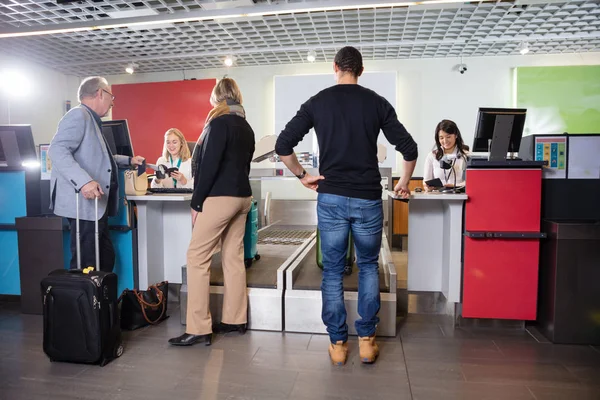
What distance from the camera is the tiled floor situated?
2004 mm

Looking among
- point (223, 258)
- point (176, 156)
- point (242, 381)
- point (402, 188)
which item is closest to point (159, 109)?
point (176, 156)

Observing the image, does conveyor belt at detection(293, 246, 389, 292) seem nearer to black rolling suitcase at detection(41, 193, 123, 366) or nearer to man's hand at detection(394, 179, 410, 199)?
man's hand at detection(394, 179, 410, 199)

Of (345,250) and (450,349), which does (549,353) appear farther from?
(345,250)

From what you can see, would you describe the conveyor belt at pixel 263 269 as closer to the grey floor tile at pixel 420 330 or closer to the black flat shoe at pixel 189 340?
the black flat shoe at pixel 189 340

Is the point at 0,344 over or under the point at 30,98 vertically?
under

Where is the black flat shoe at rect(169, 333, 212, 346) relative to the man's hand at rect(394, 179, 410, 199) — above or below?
below

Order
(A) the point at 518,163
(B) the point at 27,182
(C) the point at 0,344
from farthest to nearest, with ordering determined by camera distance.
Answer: (B) the point at 27,182
(A) the point at 518,163
(C) the point at 0,344

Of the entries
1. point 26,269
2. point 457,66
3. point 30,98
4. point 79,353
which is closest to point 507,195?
point 79,353

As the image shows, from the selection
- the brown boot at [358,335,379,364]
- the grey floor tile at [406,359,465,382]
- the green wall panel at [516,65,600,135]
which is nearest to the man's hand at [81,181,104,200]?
the brown boot at [358,335,379,364]

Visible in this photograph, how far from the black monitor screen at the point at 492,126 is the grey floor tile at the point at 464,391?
167cm

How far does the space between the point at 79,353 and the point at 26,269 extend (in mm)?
1313

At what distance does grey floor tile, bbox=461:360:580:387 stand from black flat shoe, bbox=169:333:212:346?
1456mm

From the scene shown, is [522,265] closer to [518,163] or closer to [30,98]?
[518,163]

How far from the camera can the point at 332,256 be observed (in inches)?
87.5
